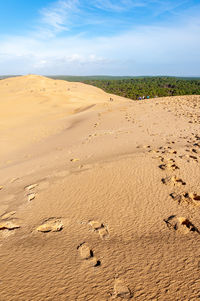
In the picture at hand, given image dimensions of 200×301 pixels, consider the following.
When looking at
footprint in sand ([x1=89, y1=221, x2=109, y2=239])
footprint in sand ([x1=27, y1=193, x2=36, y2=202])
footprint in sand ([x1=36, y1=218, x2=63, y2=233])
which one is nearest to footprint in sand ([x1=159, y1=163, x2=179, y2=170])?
footprint in sand ([x1=89, y1=221, x2=109, y2=239])

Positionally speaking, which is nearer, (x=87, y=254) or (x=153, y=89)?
(x=87, y=254)

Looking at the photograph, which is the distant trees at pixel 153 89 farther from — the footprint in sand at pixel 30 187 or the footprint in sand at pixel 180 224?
the footprint in sand at pixel 180 224

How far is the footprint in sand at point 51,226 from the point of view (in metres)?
2.35

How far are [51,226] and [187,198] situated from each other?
5.98 ft

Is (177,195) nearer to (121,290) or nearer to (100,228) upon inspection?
(100,228)

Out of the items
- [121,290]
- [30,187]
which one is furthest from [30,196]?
[121,290]

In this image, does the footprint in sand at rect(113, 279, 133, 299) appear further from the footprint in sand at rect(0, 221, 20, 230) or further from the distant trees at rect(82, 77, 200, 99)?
the distant trees at rect(82, 77, 200, 99)

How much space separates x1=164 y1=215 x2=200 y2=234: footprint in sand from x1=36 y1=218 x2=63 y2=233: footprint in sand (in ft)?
4.15

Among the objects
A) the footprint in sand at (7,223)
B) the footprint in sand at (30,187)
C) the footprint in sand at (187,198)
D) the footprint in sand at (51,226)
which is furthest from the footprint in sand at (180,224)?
the footprint in sand at (30,187)

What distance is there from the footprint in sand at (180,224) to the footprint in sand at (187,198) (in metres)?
0.35

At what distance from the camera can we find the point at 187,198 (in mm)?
2715

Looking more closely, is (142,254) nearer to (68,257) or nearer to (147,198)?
(68,257)

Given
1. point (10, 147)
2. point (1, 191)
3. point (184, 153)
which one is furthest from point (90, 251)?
point (10, 147)

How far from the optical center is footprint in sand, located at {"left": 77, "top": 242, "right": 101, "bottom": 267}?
1.82 metres
